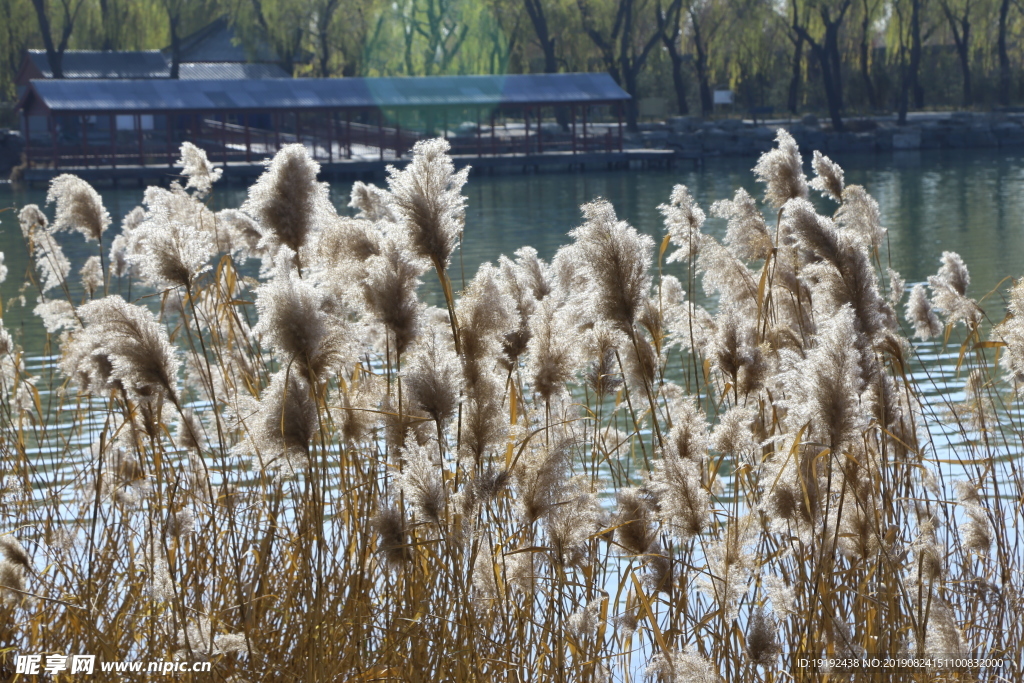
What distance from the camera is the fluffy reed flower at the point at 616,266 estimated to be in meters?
2.21

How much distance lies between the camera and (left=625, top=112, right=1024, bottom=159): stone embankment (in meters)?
38.2

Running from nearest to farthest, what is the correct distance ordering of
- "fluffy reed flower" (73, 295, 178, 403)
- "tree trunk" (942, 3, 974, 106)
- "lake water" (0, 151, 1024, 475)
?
"fluffy reed flower" (73, 295, 178, 403) → "lake water" (0, 151, 1024, 475) → "tree trunk" (942, 3, 974, 106)

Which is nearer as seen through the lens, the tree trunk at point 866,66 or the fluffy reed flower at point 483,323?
the fluffy reed flower at point 483,323

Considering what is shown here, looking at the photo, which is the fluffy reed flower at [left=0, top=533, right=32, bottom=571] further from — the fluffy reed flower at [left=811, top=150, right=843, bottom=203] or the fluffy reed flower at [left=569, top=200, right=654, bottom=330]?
the fluffy reed flower at [left=811, top=150, right=843, bottom=203]

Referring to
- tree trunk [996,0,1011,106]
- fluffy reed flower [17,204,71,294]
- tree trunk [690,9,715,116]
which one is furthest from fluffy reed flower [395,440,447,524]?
tree trunk [996,0,1011,106]

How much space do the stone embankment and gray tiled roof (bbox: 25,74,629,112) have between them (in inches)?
153

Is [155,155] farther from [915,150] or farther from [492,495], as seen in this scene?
[492,495]

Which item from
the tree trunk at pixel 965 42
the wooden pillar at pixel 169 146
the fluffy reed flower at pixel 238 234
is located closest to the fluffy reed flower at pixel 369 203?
the fluffy reed flower at pixel 238 234

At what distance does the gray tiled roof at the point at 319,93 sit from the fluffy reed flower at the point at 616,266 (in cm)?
3212

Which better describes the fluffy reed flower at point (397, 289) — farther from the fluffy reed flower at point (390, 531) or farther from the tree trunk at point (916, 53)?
the tree trunk at point (916, 53)

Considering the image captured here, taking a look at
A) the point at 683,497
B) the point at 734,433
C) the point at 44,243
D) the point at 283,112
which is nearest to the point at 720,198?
the point at 283,112

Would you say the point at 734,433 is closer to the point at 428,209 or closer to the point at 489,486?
the point at 489,486

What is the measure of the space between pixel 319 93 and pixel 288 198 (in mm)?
33358

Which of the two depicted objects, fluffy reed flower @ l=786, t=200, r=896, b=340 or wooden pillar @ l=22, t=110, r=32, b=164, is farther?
wooden pillar @ l=22, t=110, r=32, b=164
